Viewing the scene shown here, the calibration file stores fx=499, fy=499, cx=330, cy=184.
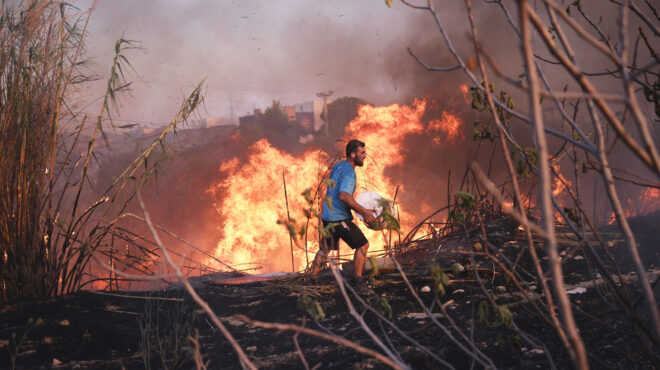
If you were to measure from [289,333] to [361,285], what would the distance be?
4.74 ft

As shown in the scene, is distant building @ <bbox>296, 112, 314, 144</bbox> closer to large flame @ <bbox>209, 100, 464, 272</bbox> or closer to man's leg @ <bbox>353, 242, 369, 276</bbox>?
large flame @ <bbox>209, 100, 464, 272</bbox>

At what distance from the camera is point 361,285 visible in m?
5.30

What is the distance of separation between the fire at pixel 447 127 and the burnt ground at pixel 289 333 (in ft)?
59.5

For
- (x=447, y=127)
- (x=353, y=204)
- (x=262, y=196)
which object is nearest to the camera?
(x=353, y=204)

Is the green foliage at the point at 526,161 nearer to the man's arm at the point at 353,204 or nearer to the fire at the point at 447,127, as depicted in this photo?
the man's arm at the point at 353,204

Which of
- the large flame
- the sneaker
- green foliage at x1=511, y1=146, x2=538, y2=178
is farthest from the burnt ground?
the large flame

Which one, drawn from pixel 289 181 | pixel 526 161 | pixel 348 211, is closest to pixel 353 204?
pixel 348 211

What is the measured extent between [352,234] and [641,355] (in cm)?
300

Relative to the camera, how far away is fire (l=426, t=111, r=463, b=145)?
23.4 metres

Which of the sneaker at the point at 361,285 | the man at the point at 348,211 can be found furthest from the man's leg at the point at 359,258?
the sneaker at the point at 361,285

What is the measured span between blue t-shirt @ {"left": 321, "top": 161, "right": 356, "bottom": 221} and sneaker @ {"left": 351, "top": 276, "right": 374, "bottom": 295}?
0.68 m

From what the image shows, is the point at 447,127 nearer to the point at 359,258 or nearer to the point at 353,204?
the point at 359,258

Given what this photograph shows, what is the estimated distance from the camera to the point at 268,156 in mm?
22531

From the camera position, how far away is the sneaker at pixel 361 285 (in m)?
5.04
